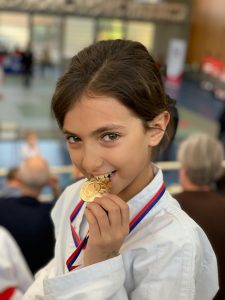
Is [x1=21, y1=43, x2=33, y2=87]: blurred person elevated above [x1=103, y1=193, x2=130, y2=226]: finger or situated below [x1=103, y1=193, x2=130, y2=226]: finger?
below

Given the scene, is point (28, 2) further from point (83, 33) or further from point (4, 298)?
point (4, 298)

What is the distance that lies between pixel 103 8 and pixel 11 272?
34.2 ft

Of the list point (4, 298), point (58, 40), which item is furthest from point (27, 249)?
point (58, 40)

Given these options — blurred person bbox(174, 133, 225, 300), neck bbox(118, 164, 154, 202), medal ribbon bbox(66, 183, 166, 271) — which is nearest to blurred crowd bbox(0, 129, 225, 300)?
blurred person bbox(174, 133, 225, 300)

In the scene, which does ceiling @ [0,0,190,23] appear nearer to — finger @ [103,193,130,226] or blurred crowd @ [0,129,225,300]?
blurred crowd @ [0,129,225,300]

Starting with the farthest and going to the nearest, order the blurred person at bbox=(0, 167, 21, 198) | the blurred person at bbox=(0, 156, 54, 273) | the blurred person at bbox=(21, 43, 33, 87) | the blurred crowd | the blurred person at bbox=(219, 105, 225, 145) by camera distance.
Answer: the blurred person at bbox=(21, 43, 33, 87)
the blurred person at bbox=(219, 105, 225, 145)
the blurred person at bbox=(0, 167, 21, 198)
the blurred person at bbox=(0, 156, 54, 273)
the blurred crowd

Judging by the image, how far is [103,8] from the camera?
11266 mm

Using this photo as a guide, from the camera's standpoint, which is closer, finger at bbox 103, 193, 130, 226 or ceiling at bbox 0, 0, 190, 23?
finger at bbox 103, 193, 130, 226

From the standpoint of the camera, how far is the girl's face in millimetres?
976

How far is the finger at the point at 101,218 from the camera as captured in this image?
0.98 m

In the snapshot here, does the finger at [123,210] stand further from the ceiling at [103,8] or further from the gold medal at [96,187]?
the ceiling at [103,8]

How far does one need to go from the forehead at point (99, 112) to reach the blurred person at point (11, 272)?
1069 mm

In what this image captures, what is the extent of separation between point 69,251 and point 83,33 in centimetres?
1789

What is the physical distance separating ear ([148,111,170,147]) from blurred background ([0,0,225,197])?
Answer: 266 inches
